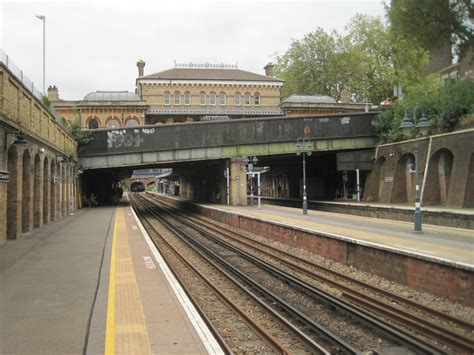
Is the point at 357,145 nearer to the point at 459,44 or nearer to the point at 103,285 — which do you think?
the point at 459,44

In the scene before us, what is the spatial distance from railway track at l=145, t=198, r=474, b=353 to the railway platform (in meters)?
3.76

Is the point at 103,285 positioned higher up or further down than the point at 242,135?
further down

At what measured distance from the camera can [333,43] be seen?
223 ft

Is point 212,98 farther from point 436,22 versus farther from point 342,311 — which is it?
point 342,311

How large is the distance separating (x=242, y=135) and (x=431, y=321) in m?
30.5

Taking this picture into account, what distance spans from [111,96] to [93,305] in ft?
207

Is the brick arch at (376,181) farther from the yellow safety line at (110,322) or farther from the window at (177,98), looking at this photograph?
the window at (177,98)

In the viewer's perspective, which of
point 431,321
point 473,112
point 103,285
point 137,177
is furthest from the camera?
point 137,177

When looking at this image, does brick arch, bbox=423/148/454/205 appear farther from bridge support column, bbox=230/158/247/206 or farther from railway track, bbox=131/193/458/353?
railway track, bbox=131/193/458/353

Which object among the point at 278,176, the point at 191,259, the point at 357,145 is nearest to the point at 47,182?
the point at 191,259

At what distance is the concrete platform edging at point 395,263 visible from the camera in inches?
385

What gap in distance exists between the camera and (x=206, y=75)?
240 ft

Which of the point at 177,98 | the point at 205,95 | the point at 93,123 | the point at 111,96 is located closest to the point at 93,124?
the point at 93,123

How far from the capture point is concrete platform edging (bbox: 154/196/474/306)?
32.1 ft
